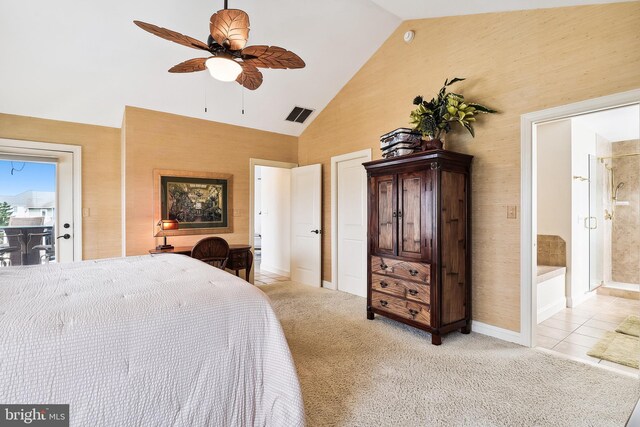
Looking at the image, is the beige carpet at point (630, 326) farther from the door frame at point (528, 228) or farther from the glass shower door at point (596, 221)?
the door frame at point (528, 228)

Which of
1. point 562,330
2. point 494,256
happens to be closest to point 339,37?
point 494,256

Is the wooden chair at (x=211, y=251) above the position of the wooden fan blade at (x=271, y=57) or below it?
below

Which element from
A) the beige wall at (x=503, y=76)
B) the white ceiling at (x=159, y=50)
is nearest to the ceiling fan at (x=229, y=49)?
the white ceiling at (x=159, y=50)

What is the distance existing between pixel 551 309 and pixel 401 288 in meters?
2.13

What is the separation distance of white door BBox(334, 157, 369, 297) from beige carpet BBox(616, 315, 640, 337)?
2799 millimetres

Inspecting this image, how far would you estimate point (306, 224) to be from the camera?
211 inches

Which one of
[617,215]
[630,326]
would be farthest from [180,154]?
[617,215]

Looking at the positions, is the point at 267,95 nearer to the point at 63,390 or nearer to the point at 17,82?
the point at 17,82

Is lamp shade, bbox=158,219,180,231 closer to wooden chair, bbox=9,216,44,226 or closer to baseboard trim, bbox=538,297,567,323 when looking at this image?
wooden chair, bbox=9,216,44,226

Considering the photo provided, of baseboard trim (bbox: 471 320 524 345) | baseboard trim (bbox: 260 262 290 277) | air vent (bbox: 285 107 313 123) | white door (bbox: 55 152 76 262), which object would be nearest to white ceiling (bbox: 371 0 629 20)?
air vent (bbox: 285 107 313 123)

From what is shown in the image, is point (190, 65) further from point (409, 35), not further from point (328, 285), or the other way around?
point (328, 285)

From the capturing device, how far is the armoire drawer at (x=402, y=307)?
3.00 metres

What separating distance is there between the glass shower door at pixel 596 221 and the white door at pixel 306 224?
13.0 ft

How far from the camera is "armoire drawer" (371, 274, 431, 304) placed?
300cm
